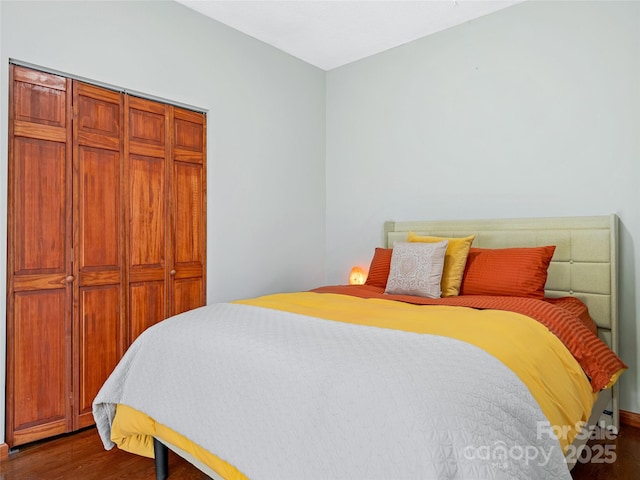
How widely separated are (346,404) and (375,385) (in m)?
0.10

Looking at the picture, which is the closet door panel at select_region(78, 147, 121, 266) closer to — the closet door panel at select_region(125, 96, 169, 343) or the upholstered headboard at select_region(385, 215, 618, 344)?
the closet door panel at select_region(125, 96, 169, 343)

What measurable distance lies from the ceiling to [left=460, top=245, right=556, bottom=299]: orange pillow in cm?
179

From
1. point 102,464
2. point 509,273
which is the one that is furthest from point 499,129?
point 102,464

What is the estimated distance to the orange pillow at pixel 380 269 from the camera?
9.66 ft

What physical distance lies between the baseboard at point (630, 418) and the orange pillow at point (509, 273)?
962 mm

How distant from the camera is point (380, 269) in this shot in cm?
299

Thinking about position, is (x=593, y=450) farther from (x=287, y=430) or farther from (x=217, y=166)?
(x=217, y=166)

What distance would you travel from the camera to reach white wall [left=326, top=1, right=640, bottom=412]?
8.27 ft

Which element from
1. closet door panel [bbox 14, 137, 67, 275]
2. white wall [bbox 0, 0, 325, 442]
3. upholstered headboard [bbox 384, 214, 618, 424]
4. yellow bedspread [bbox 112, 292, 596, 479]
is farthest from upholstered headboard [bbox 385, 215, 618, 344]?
closet door panel [bbox 14, 137, 67, 275]

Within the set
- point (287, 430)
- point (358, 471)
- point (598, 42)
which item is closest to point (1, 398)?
point (287, 430)

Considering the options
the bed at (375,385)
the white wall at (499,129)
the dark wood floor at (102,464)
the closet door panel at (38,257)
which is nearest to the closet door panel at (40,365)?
the closet door panel at (38,257)

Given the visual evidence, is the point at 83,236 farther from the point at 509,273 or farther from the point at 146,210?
the point at 509,273

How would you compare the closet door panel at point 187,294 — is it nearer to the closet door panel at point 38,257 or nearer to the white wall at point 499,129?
the closet door panel at point 38,257

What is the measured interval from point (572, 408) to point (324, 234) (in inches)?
110
